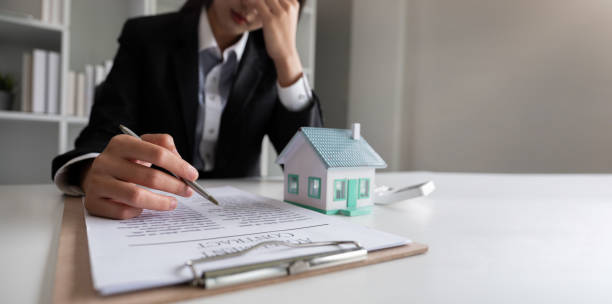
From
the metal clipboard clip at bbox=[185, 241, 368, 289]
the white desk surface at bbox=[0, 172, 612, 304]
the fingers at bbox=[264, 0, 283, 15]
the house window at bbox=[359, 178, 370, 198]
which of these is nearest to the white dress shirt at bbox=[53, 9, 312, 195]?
the fingers at bbox=[264, 0, 283, 15]

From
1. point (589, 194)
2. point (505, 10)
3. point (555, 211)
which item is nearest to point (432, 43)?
point (505, 10)

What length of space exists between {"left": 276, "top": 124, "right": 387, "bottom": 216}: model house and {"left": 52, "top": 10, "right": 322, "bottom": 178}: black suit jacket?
47cm

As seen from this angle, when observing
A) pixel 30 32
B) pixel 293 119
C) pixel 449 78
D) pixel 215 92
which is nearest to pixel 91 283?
pixel 293 119

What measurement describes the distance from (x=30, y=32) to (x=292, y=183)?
5.39 feet

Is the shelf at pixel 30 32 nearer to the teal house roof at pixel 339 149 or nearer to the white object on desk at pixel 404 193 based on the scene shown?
the teal house roof at pixel 339 149

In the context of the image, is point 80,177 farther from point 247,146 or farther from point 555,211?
point 555,211

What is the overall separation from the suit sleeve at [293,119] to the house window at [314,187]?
479mm

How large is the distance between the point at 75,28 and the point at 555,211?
2.20 m

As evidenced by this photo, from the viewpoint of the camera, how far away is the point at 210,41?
3.65 ft

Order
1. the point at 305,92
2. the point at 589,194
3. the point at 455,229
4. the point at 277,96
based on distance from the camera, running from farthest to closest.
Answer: the point at 277,96 → the point at 305,92 → the point at 589,194 → the point at 455,229

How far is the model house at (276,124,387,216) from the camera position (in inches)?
20.3

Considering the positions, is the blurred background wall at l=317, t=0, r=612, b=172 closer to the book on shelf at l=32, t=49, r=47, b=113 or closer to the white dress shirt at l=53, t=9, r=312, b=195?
the white dress shirt at l=53, t=9, r=312, b=195

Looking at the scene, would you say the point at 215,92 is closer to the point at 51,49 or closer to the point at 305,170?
the point at 305,170

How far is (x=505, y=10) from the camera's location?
1787 mm
